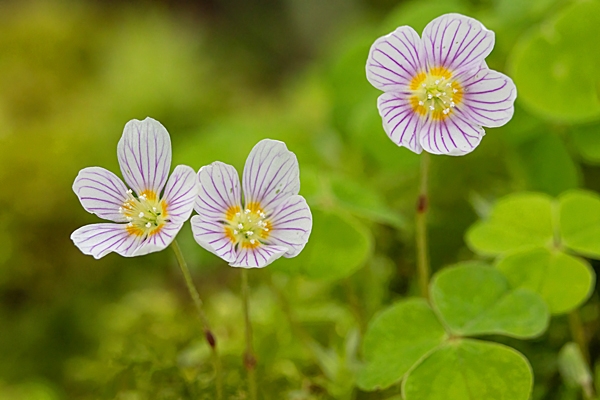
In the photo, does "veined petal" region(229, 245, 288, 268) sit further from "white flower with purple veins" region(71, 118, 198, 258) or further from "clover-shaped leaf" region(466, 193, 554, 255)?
"clover-shaped leaf" region(466, 193, 554, 255)

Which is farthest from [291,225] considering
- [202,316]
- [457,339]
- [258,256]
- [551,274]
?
[551,274]

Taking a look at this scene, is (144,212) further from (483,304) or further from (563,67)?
(563,67)

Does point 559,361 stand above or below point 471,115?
below

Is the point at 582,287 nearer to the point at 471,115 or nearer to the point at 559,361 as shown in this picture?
the point at 559,361

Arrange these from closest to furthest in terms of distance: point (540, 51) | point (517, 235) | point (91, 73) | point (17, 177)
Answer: point (517, 235) → point (540, 51) → point (17, 177) → point (91, 73)

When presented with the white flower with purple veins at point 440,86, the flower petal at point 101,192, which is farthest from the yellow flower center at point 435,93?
the flower petal at point 101,192

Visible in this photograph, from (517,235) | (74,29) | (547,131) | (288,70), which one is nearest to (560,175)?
(547,131)

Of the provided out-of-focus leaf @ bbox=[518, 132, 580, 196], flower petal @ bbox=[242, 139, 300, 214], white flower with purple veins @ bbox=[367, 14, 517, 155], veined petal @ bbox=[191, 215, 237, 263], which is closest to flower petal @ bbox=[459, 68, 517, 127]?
white flower with purple veins @ bbox=[367, 14, 517, 155]
